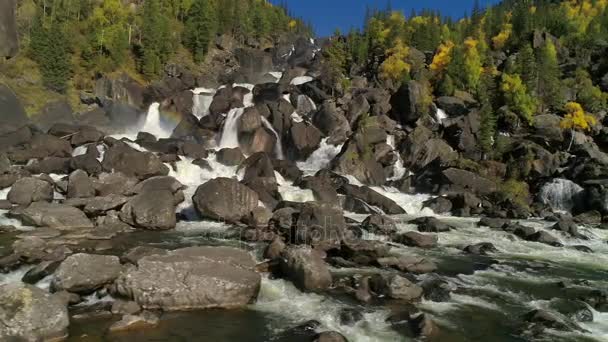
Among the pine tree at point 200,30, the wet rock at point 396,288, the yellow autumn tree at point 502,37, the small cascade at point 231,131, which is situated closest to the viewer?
the wet rock at point 396,288

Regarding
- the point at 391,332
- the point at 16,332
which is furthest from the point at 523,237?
the point at 16,332

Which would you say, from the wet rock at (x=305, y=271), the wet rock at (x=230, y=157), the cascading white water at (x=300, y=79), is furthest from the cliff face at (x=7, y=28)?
the cascading white water at (x=300, y=79)

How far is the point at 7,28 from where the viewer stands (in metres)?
29.6

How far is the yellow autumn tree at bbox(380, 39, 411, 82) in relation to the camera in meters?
84.6

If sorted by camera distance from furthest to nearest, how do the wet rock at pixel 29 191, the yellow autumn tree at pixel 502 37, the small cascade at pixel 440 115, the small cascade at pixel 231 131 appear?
1. the yellow autumn tree at pixel 502 37
2. the small cascade at pixel 440 115
3. the small cascade at pixel 231 131
4. the wet rock at pixel 29 191

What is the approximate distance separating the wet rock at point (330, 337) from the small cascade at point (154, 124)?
172ft

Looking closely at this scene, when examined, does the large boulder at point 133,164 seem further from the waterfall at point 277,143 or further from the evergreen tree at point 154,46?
the evergreen tree at point 154,46

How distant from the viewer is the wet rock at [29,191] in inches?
1309

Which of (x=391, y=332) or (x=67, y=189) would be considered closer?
(x=391, y=332)

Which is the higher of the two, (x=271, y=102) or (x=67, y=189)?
(x=271, y=102)

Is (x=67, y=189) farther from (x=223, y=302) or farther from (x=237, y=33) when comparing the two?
(x=237, y=33)

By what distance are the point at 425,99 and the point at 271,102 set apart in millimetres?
23567

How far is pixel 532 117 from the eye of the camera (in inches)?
2598

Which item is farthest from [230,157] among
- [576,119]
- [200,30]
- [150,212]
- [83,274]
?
[200,30]
